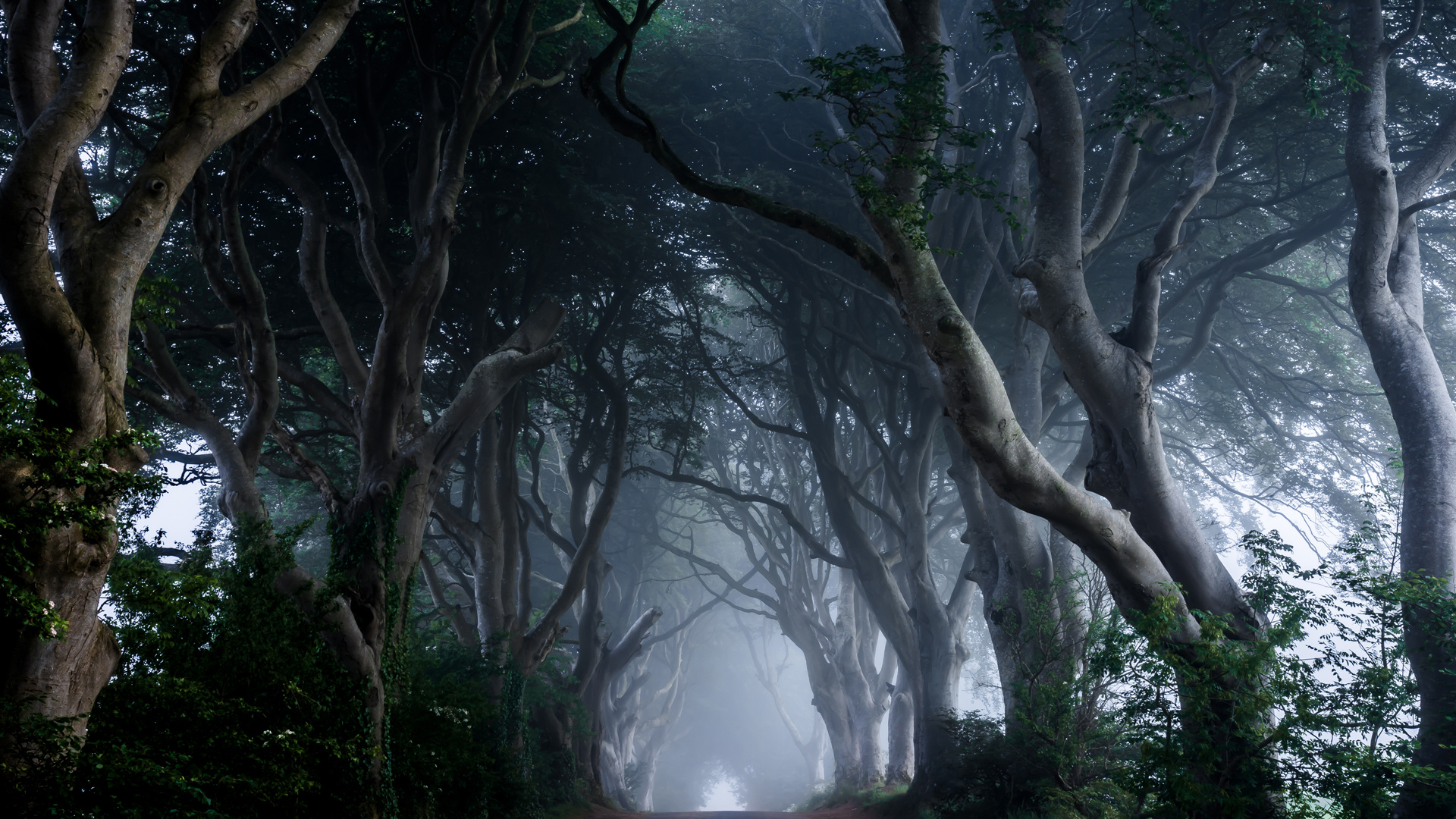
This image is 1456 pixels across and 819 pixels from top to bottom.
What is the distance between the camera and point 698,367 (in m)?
15.0

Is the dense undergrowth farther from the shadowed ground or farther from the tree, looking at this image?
the shadowed ground

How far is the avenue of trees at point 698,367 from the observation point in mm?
4160

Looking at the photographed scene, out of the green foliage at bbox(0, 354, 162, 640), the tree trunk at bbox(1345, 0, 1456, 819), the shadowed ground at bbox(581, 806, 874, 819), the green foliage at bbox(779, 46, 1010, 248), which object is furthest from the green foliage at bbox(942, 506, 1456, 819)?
the shadowed ground at bbox(581, 806, 874, 819)

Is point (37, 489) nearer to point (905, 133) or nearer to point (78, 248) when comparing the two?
point (78, 248)

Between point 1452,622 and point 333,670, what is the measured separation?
25.2 feet

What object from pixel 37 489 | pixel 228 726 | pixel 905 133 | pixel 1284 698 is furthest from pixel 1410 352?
pixel 37 489

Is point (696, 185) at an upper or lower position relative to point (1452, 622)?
upper

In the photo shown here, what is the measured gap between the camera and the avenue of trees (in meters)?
4.16

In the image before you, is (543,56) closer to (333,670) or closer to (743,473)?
(333,670)

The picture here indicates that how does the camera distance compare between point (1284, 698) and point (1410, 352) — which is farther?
point (1410, 352)

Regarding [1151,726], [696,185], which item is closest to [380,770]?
[696,185]

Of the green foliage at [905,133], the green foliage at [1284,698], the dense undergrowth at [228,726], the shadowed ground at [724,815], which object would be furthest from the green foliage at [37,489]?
the shadowed ground at [724,815]

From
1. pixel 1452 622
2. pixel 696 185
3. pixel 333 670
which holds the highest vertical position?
pixel 696 185

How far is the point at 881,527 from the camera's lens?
18109 millimetres
